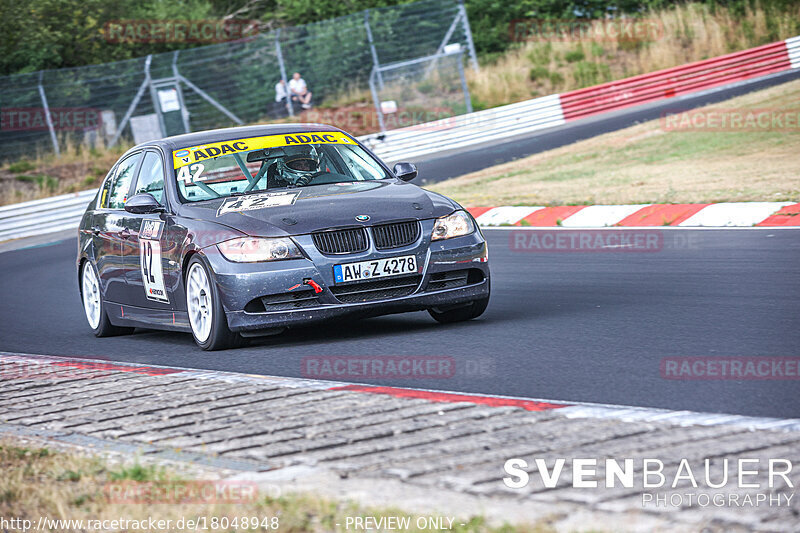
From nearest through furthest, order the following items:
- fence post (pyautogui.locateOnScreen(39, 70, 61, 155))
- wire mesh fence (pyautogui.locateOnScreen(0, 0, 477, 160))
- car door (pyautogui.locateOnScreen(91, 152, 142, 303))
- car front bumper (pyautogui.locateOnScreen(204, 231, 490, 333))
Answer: car front bumper (pyautogui.locateOnScreen(204, 231, 490, 333)) → car door (pyautogui.locateOnScreen(91, 152, 142, 303)) → fence post (pyautogui.locateOnScreen(39, 70, 61, 155)) → wire mesh fence (pyautogui.locateOnScreen(0, 0, 477, 160))

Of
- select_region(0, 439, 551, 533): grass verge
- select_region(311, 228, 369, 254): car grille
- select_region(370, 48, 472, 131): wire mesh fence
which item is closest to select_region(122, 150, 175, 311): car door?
select_region(311, 228, 369, 254): car grille

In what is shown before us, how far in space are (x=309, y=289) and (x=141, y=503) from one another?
3735 mm

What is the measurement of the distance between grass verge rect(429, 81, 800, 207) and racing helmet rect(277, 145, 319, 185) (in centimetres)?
644

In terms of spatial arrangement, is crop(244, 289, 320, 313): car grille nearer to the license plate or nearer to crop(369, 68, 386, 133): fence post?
the license plate

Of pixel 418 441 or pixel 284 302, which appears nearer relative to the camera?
pixel 418 441

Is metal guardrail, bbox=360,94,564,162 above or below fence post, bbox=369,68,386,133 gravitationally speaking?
below

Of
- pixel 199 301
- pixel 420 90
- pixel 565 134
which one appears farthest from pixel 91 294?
pixel 420 90

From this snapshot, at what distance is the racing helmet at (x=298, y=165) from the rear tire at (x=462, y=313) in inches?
54.6

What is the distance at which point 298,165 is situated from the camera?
9.15 metres

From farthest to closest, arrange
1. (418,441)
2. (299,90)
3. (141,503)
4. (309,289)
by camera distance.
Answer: (299,90), (309,289), (418,441), (141,503)

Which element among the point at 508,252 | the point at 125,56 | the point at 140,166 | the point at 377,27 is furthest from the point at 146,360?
the point at 125,56

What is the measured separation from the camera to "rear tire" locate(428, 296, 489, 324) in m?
8.66

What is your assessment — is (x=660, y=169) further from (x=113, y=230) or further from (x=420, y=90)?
(x=420, y=90)

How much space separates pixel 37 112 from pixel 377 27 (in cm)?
912
